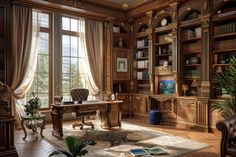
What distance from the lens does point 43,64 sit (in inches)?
254

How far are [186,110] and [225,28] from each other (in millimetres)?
2272

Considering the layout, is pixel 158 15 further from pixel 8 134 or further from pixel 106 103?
pixel 8 134

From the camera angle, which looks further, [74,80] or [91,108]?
[74,80]

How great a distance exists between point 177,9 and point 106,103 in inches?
131

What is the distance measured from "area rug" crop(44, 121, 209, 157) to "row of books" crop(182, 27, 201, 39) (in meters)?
2.76

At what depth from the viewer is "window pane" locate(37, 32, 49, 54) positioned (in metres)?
6.33

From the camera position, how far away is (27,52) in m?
5.78

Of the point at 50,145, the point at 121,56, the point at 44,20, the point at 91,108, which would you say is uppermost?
the point at 44,20

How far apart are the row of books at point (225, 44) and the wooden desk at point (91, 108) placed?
2.93 meters

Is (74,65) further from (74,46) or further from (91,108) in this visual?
(91,108)

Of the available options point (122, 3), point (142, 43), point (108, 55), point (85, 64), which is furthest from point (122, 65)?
point (122, 3)

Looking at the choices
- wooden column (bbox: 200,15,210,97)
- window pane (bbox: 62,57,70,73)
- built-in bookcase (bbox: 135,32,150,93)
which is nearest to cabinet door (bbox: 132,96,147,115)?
built-in bookcase (bbox: 135,32,150,93)

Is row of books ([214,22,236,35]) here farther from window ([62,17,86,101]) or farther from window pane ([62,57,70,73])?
window pane ([62,57,70,73])

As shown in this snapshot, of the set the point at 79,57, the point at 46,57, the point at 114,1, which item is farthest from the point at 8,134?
the point at 114,1
